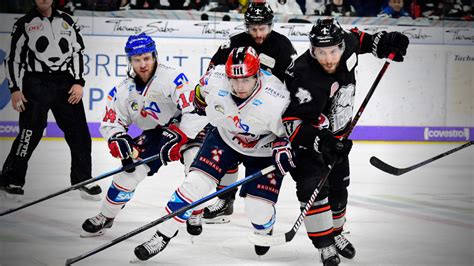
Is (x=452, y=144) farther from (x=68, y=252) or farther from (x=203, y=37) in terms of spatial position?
(x=68, y=252)

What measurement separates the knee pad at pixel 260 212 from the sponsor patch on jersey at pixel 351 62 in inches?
27.0

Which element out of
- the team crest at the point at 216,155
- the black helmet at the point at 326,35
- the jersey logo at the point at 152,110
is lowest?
the jersey logo at the point at 152,110

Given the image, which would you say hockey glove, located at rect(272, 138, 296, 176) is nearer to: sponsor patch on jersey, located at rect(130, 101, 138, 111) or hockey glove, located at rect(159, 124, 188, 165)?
hockey glove, located at rect(159, 124, 188, 165)

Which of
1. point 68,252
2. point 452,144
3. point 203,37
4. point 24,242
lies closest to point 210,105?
point 68,252

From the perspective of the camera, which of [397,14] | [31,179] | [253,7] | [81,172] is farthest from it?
[397,14]

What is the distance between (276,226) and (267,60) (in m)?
0.92

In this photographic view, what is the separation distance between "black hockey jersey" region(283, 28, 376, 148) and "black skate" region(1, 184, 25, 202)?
2280mm

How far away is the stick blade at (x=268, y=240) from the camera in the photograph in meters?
3.18

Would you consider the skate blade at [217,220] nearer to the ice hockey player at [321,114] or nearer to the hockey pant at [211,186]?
the hockey pant at [211,186]

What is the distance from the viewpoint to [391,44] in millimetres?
3486

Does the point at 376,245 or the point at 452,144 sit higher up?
the point at 376,245

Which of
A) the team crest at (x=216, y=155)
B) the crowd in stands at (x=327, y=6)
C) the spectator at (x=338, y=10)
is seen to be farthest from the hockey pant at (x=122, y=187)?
the spectator at (x=338, y=10)

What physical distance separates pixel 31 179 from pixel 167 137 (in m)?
2.17

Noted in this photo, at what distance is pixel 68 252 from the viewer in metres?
3.45
